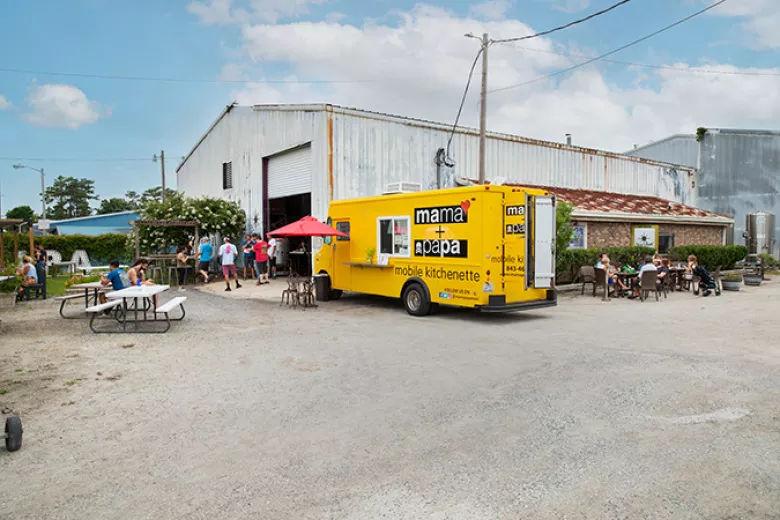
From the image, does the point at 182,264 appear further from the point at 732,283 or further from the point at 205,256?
the point at 732,283

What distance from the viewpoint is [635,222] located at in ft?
69.3

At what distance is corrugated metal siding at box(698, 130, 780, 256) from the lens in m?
28.7

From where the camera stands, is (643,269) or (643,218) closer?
(643,269)

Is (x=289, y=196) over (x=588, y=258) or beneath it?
over

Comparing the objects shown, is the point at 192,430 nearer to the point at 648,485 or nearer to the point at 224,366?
the point at 224,366

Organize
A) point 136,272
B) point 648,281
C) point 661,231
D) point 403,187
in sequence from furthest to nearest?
point 661,231
point 403,187
point 648,281
point 136,272

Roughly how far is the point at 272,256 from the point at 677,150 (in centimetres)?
2474

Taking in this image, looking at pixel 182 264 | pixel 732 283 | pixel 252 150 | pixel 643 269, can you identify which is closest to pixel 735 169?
pixel 732 283

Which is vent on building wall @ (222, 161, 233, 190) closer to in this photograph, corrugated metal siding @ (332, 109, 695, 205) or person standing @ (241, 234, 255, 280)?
person standing @ (241, 234, 255, 280)

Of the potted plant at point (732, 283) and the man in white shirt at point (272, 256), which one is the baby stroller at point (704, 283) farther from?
the man in white shirt at point (272, 256)

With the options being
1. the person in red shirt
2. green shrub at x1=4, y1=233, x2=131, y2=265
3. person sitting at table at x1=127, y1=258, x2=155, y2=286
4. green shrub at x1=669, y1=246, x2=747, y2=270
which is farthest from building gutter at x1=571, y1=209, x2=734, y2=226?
green shrub at x1=4, y1=233, x2=131, y2=265

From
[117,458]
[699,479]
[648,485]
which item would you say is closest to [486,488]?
[648,485]

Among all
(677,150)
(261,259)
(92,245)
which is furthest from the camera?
(677,150)

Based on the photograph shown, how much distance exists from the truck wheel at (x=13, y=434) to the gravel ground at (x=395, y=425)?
0.29 ft
